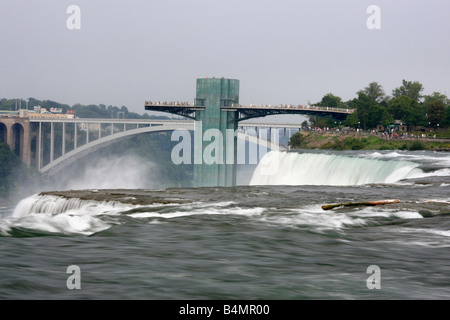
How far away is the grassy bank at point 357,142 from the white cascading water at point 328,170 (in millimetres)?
19443

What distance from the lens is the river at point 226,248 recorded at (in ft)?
40.1

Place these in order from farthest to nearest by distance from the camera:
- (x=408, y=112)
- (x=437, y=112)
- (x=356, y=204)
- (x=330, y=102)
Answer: (x=330, y=102), (x=408, y=112), (x=437, y=112), (x=356, y=204)

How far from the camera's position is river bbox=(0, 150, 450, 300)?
12234 mm

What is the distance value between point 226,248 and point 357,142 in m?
76.7

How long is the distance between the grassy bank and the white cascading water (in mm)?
19443

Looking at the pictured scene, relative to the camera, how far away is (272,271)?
13.8m

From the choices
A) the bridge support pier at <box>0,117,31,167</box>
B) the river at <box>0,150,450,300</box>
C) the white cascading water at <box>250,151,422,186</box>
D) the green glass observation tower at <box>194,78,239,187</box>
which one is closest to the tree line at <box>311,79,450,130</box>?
the green glass observation tower at <box>194,78,239,187</box>

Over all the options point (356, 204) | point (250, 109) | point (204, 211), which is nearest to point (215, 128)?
point (250, 109)

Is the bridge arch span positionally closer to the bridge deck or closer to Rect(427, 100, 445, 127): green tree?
the bridge deck

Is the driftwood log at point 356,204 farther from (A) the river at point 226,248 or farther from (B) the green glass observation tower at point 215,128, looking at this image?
(B) the green glass observation tower at point 215,128

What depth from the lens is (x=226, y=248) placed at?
53.1 ft

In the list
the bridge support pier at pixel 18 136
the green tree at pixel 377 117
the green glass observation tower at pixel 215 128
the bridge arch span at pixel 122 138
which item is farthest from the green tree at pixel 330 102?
the bridge support pier at pixel 18 136

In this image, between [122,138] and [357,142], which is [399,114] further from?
[122,138]

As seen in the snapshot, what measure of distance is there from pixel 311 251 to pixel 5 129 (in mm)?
120255
